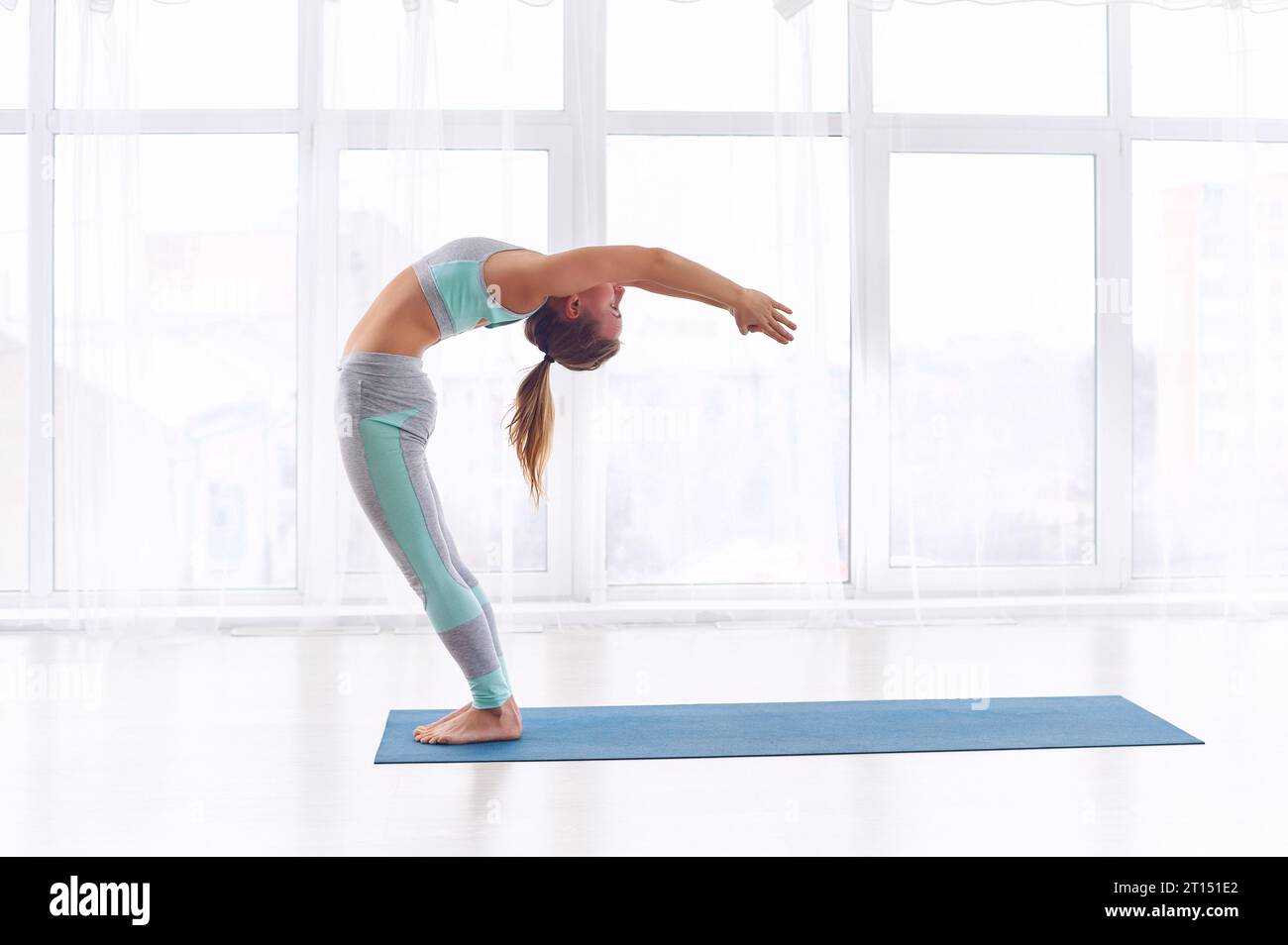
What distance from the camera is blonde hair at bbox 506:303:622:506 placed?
2393 mm

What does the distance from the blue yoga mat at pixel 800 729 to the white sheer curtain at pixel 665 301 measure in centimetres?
118

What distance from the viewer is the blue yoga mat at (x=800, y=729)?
7.83 ft

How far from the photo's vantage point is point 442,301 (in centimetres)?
234

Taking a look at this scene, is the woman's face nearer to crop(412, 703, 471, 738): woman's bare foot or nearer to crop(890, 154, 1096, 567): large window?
crop(412, 703, 471, 738): woman's bare foot

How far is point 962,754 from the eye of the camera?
235cm

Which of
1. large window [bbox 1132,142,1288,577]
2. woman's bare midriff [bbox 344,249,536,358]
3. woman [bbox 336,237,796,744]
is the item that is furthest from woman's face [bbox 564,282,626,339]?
large window [bbox 1132,142,1288,577]

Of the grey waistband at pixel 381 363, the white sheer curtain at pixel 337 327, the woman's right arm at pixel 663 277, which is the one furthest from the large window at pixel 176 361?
the woman's right arm at pixel 663 277

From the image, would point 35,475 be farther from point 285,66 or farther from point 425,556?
point 425,556

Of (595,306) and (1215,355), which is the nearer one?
A: (595,306)

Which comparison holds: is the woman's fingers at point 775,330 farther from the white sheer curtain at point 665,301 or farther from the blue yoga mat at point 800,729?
the white sheer curtain at point 665,301

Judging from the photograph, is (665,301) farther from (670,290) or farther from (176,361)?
(670,290)

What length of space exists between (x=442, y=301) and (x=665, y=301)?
176 centimetres

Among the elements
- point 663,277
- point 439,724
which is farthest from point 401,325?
point 439,724

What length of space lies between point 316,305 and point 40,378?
0.98 meters
